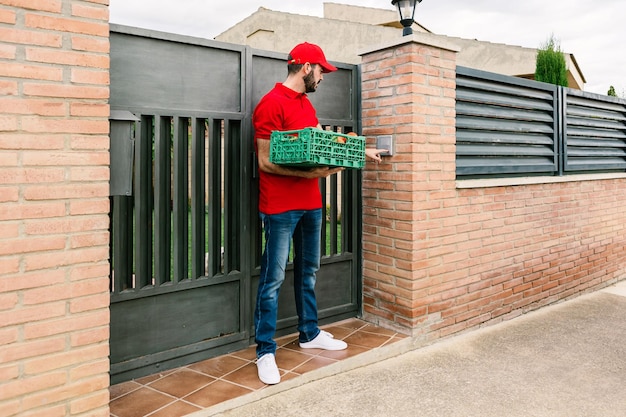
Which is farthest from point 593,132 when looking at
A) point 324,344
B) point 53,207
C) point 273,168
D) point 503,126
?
point 53,207

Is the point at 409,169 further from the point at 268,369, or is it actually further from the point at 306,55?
the point at 268,369

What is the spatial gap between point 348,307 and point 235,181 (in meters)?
1.59

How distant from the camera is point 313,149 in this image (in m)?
2.89

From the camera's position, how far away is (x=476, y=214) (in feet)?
14.6

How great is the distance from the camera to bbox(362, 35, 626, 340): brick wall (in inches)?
158

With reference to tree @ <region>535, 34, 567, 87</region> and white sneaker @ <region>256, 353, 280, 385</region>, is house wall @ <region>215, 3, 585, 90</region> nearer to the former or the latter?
tree @ <region>535, 34, 567, 87</region>

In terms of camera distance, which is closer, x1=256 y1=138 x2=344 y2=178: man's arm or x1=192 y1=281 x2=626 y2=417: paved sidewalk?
x1=192 y1=281 x2=626 y2=417: paved sidewalk

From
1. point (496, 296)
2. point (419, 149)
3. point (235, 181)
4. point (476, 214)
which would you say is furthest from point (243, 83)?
point (496, 296)

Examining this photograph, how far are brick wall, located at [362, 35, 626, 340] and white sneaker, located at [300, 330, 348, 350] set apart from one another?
0.62 metres

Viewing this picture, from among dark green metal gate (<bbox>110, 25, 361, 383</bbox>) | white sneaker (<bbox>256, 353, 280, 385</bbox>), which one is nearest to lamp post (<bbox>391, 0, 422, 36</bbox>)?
dark green metal gate (<bbox>110, 25, 361, 383</bbox>)

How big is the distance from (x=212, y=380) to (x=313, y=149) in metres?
1.57

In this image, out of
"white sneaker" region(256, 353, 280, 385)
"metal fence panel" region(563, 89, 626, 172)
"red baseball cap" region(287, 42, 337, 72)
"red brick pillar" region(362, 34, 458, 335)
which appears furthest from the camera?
"metal fence panel" region(563, 89, 626, 172)

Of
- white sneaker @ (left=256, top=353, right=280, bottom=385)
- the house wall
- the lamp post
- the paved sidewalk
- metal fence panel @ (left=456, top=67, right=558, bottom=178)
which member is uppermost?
the house wall

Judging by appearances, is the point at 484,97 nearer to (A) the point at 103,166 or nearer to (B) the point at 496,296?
(B) the point at 496,296
